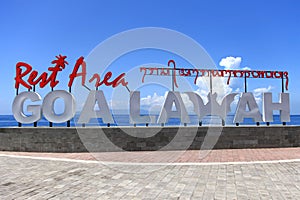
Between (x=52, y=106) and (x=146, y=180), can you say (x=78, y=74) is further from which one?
(x=146, y=180)

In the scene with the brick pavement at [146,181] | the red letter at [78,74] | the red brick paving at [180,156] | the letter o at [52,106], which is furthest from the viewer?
the red letter at [78,74]

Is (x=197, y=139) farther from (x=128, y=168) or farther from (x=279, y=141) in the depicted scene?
(x=128, y=168)

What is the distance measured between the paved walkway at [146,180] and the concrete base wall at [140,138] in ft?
9.09

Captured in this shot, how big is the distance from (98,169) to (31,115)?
7.33 meters

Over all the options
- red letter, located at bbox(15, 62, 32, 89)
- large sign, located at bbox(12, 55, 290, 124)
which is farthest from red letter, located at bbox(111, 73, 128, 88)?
red letter, located at bbox(15, 62, 32, 89)

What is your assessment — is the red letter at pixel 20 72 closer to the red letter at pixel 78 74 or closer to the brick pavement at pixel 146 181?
the red letter at pixel 78 74

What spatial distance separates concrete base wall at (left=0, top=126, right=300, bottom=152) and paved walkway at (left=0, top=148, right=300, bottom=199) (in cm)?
277

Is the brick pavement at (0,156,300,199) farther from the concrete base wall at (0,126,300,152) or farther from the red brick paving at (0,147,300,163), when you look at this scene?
the concrete base wall at (0,126,300,152)

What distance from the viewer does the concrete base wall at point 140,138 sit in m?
13.8

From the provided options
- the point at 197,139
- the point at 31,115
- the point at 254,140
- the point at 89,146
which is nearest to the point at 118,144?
the point at 89,146

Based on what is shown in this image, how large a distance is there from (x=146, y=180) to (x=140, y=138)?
241 inches

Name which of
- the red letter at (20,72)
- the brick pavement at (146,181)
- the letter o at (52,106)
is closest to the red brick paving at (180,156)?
the brick pavement at (146,181)

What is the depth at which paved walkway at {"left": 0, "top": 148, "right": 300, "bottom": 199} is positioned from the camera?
6.67m

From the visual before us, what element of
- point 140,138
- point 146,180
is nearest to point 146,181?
point 146,180
